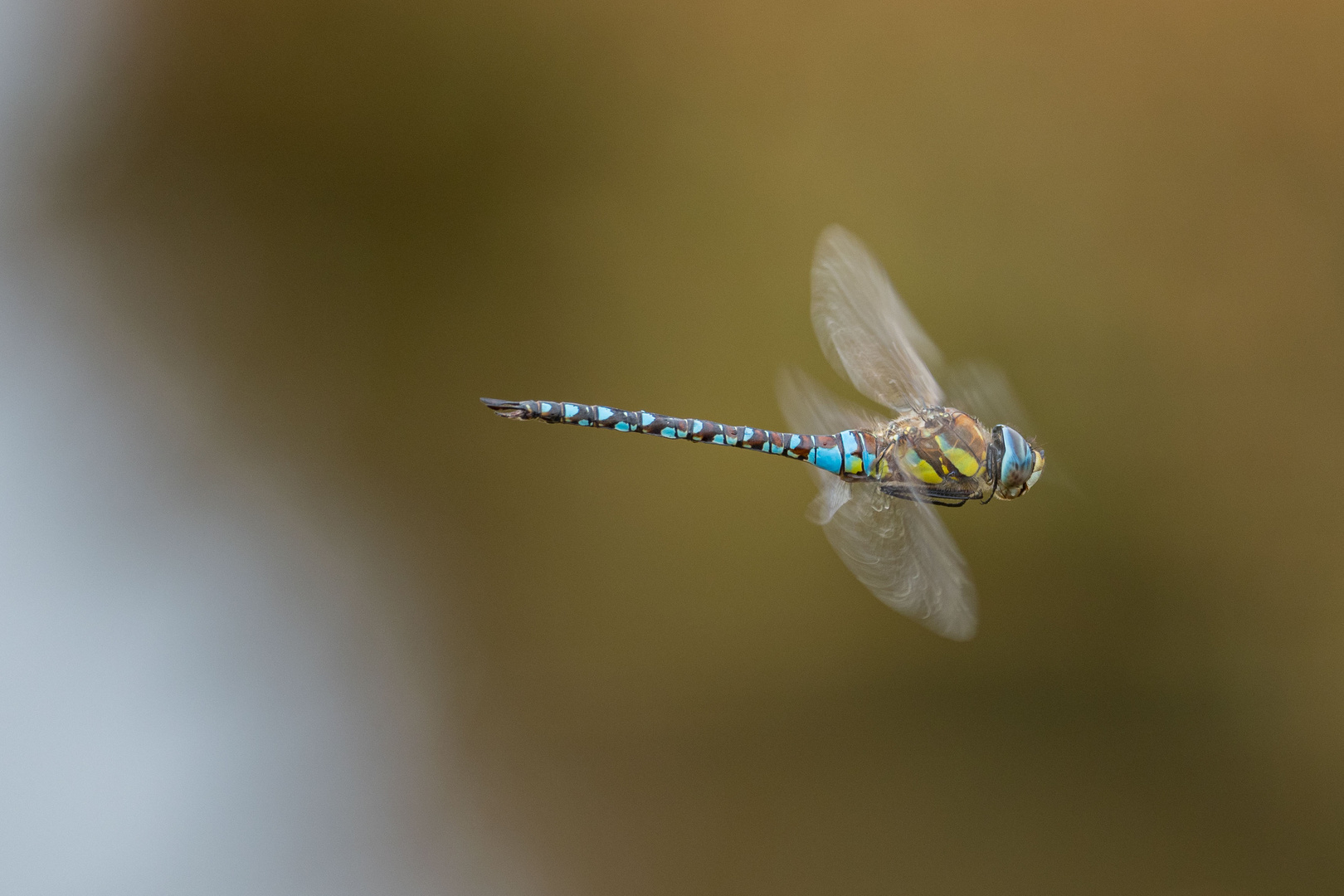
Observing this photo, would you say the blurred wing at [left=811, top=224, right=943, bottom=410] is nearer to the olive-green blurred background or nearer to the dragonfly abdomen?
the dragonfly abdomen

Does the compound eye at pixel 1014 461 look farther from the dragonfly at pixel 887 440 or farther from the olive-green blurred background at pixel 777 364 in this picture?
the olive-green blurred background at pixel 777 364

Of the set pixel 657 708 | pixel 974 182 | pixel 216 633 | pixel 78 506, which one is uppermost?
pixel 974 182

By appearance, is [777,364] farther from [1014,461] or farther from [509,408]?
[509,408]

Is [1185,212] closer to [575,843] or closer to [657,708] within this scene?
[657,708]

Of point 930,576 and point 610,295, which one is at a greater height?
point 610,295

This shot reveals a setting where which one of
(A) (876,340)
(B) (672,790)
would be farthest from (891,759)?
(A) (876,340)

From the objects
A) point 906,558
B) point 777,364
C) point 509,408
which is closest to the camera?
point 509,408

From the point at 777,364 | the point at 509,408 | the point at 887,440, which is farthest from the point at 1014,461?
the point at 777,364
